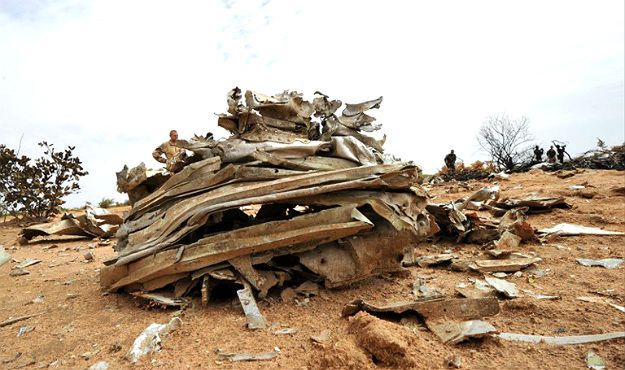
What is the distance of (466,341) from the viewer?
2.27m

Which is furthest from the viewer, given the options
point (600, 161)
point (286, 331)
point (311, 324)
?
point (600, 161)

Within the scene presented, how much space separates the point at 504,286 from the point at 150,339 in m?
2.85

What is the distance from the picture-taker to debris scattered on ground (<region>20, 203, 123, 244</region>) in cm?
751

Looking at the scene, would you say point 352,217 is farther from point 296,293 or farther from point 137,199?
point 137,199

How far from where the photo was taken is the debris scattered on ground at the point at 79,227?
7508 mm

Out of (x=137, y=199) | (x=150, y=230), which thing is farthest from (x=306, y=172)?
(x=137, y=199)

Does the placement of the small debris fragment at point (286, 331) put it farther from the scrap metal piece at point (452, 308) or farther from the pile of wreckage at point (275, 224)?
the scrap metal piece at point (452, 308)

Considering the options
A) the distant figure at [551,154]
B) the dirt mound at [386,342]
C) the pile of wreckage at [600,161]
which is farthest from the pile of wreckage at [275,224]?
the distant figure at [551,154]

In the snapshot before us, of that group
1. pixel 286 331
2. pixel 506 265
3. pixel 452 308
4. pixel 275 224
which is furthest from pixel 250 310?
pixel 506 265

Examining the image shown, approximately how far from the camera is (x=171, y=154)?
19.7 ft

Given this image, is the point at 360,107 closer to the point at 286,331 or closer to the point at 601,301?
the point at 286,331

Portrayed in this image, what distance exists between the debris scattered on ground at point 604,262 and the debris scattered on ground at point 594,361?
6.03 ft

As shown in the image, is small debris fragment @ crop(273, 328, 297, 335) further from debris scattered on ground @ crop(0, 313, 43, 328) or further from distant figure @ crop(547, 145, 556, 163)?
distant figure @ crop(547, 145, 556, 163)

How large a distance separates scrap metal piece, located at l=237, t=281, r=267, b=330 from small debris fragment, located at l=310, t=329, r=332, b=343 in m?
0.44
